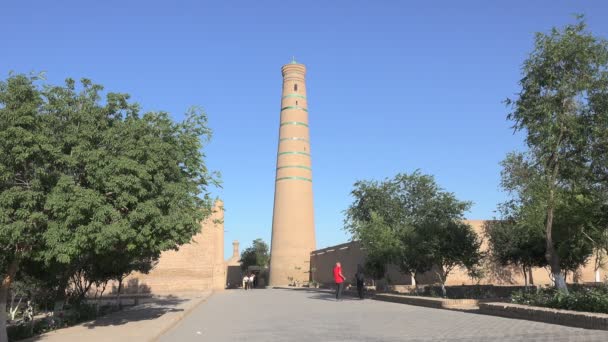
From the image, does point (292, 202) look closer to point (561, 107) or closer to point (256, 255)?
point (256, 255)

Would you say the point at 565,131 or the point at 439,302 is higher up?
the point at 565,131

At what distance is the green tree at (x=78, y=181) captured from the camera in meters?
10.9

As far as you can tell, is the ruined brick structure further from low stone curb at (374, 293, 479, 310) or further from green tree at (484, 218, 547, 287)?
low stone curb at (374, 293, 479, 310)

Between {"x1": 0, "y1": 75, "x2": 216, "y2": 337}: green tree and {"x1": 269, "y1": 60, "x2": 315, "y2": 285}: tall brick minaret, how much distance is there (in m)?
38.4

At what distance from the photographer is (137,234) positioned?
12.3 m

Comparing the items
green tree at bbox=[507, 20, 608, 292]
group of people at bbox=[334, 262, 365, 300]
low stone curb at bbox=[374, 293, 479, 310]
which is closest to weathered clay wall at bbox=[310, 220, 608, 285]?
group of people at bbox=[334, 262, 365, 300]

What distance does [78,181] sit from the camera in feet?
40.4

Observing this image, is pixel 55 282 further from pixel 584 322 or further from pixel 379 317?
pixel 584 322

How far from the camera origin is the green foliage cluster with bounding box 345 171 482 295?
839 inches

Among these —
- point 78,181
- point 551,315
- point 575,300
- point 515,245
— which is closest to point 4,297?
point 78,181

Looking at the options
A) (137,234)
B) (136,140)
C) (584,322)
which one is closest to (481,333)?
(584,322)

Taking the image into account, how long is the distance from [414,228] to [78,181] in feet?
48.9

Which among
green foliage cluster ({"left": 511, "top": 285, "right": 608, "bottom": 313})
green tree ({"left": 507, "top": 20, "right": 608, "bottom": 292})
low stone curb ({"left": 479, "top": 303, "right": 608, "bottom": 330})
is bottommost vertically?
low stone curb ({"left": 479, "top": 303, "right": 608, "bottom": 330})

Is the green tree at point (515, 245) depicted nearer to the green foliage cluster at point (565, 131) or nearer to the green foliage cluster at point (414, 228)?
the green foliage cluster at point (414, 228)
